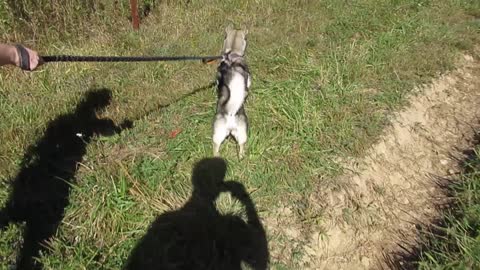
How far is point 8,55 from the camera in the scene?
2.19 m

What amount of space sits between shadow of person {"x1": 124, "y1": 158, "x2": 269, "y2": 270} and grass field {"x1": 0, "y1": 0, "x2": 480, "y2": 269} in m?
0.09

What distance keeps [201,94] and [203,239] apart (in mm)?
2037

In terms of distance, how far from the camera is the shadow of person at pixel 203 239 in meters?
3.21

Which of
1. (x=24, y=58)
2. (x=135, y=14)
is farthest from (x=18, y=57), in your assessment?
(x=135, y=14)

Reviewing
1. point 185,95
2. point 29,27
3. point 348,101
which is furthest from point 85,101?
point 348,101

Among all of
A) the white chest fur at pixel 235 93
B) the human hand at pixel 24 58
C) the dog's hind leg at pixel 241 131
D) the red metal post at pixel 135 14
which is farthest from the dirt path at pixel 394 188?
the red metal post at pixel 135 14

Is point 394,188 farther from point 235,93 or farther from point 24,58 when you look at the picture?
point 24,58

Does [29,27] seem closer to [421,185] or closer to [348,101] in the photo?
[348,101]

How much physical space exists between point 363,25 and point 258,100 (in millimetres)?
2742

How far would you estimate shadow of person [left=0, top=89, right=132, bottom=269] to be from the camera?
330 cm

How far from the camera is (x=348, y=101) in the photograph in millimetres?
4844

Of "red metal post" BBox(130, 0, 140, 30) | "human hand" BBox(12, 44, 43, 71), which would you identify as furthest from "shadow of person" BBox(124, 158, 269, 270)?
"red metal post" BBox(130, 0, 140, 30)

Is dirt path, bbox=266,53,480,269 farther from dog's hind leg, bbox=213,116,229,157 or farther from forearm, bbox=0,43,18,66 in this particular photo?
forearm, bbox=0,43,18,66

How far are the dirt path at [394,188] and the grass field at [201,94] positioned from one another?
156mm
